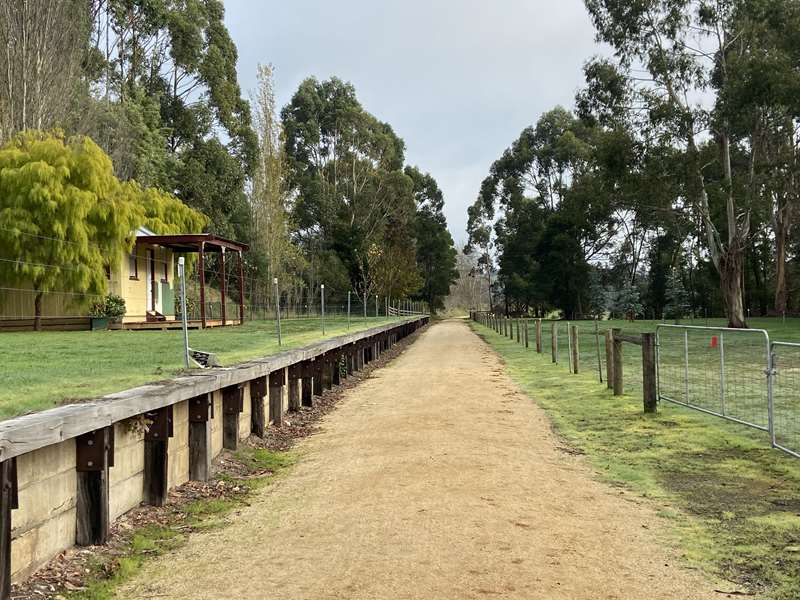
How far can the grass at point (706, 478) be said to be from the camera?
14.1ft

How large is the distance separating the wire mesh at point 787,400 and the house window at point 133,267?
21.3m

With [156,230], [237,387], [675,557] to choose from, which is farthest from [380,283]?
[675,557]

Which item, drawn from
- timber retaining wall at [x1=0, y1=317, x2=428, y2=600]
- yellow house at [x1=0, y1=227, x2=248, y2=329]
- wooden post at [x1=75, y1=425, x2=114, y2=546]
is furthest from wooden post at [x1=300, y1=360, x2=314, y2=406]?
yellow house at [x1=0, y1=227, x2=248, y2=329]

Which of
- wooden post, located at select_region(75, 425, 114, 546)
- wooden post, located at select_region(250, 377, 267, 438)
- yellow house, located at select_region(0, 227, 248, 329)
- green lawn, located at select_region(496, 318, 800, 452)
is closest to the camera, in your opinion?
wooden post, located at select_region(75, 425, 114, 546)

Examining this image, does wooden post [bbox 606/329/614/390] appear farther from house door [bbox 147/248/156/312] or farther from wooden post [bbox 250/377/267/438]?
house door [bbox 147/248/156/312]

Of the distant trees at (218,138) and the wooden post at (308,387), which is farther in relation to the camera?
the distant trees at (218,138)

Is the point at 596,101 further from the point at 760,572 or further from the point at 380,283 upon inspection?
the point at 760,572

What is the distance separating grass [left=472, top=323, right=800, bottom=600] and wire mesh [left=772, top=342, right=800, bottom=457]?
19cm

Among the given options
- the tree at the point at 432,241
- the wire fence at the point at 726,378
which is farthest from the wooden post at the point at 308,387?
the tree at the point at 432,241

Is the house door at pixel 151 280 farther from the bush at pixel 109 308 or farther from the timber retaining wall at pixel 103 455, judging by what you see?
the timber retaining wall at pixel 103 455

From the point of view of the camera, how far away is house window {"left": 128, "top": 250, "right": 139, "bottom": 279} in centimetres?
2614

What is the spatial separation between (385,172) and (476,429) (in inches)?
2145

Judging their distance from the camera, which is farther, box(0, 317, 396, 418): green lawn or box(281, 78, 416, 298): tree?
box(281, 78, 416, 298): tree

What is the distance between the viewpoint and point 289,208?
187ft
